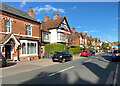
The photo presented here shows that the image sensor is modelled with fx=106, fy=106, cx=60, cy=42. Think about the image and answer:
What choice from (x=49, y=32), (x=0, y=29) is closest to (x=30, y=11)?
(x=49, y=32)

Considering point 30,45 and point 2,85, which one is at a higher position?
point 30,45

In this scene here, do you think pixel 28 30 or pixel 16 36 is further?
pixel 28 30

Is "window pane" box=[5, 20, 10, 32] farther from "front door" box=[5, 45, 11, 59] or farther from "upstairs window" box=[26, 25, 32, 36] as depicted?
"upstairs window" box=[26, 25, 32, 36]

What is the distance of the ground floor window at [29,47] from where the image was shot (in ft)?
59.5

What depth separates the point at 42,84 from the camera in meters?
5.70

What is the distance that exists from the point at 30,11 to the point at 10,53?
13142 millimetres

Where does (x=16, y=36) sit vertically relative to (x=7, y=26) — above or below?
below

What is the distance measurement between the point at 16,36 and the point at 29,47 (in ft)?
10.2

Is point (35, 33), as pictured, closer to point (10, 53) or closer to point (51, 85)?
point (10, 53)

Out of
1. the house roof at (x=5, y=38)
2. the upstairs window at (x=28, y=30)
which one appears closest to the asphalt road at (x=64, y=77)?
the house roof at (x=5, y=38)

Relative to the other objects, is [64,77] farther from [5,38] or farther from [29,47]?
[29,47]

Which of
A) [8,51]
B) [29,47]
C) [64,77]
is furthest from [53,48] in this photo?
[64,77]

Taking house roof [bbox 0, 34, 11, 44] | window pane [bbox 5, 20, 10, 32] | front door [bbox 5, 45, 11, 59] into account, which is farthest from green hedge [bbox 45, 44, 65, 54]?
house roof [bbox 0, 34, 11, 44]

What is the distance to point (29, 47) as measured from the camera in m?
19.1
